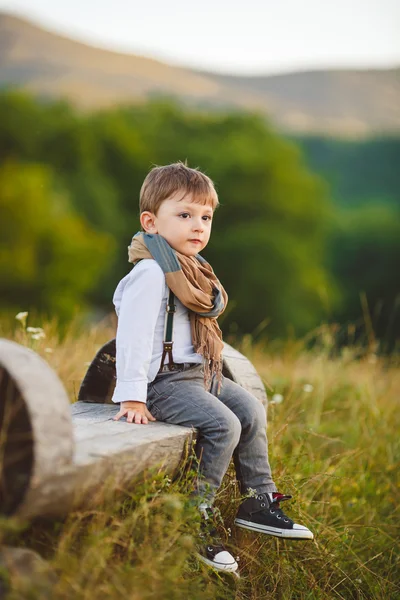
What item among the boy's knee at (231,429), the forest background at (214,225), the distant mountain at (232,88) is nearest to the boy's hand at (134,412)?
the boy's knee at (231,429)

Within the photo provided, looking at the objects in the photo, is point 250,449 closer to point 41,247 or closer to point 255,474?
point 255,474

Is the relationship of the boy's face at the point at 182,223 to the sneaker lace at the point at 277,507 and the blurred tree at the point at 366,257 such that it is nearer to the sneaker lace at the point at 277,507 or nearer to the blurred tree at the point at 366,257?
the sneaker lace at the point at 277,507

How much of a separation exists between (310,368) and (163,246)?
3.97 m

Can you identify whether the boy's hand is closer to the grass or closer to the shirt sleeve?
the shirt sleeve

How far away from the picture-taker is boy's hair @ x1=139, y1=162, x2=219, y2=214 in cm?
332

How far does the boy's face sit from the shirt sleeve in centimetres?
21

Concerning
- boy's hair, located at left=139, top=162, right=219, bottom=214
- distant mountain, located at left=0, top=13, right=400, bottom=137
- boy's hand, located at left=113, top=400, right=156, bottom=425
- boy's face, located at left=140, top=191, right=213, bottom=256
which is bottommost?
boy's hand, located at left=113, top=400, right=156, bottom=425

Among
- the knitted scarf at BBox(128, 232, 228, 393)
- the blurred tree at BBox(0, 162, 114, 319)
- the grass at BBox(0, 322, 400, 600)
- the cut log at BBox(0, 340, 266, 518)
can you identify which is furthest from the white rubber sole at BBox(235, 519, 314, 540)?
the blurred tree at BBox(0, 162, 114, 319)

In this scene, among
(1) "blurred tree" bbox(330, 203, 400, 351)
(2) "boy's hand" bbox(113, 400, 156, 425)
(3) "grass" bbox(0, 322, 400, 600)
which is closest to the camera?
(3) "grass" bbox(0, 322, 400, 600)

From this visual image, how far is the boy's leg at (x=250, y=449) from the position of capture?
3.24m

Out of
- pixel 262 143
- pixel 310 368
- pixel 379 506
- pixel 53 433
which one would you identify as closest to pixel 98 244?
pixel 262 143

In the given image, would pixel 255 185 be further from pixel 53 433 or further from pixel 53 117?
pixel 53 433

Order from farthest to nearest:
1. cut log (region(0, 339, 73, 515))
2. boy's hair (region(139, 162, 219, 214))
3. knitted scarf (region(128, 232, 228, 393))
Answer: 1. boy's hair (region(139, 162, 219, 214))
2. knitted scarf (region(128, 232, 228, 393))
3. cut log (region(0, 339, 73, 515))

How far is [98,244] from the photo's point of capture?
2853 centimetres
